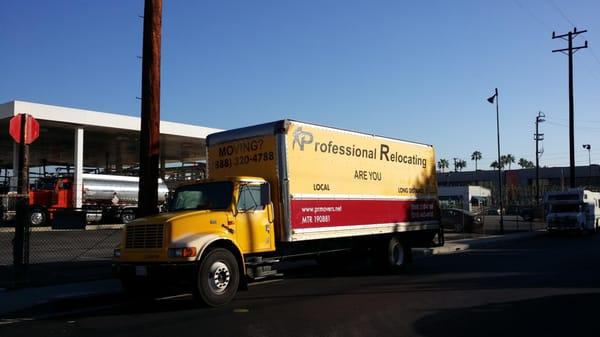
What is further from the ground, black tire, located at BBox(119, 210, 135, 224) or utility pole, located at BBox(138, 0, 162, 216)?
utility pole, located at BBox(138, 0, 162, 216)

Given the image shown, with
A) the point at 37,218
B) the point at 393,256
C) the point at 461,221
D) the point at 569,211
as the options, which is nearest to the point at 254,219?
the point at 393,256

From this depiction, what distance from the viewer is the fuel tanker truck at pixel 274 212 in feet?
32.6

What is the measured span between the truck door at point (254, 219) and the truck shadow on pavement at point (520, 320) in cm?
380

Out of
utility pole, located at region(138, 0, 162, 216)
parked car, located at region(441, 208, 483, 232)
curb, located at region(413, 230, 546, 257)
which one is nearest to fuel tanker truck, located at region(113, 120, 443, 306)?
utility pole, located at region(138, 0, 162, 216)

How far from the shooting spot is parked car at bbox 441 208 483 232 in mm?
34500

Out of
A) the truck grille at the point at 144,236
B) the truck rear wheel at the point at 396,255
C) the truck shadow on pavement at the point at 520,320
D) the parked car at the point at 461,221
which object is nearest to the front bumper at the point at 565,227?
the parked car at the point at 461,221

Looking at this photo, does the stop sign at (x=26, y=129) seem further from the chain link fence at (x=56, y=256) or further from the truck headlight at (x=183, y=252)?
the truck headlight at (x=183, y=252)

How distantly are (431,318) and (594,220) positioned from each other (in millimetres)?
32332

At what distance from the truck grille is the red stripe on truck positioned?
9.69ft

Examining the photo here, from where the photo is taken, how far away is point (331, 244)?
43.9ft

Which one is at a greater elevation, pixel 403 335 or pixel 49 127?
pixel 49 127

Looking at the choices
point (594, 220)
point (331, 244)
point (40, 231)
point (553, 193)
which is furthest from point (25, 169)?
point (594, 220)

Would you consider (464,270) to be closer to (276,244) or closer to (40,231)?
(276,244)

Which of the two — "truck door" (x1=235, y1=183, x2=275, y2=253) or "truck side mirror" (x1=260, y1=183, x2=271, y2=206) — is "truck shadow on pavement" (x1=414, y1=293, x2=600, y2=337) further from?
"truck side mirror" (x1=260, y1=183, x2=271, y2=206)
